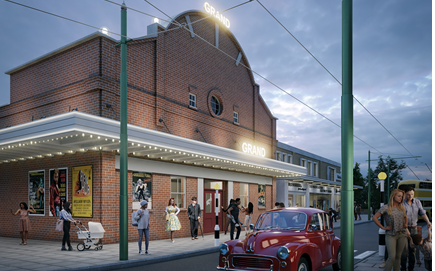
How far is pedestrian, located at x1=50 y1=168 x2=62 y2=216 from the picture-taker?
15.6 metres

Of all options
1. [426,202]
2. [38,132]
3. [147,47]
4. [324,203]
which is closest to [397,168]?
[324,203]

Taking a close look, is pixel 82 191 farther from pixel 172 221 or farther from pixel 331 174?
pixel 331 174

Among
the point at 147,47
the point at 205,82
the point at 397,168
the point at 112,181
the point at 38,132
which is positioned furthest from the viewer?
the point at 397,168

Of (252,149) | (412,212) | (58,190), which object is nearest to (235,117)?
(252,149)

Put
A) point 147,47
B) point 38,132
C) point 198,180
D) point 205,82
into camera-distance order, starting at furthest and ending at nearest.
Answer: point 205,82 → point 198,180 → point 147,47 → point 38,132

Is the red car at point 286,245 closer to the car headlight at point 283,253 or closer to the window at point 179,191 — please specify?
the car headlight at point 283,253

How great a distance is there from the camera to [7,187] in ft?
60.7

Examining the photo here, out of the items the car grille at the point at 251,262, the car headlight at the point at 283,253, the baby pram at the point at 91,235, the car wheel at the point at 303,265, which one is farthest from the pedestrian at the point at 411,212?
the baby pram at the point at 91,235

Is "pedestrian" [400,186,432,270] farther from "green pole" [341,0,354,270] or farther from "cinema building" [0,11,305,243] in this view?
"cinema building" [0,11,305,243]

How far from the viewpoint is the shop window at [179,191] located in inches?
725

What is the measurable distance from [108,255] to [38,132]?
4.65 m

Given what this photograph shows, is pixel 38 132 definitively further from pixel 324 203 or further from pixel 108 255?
pixel 324 203

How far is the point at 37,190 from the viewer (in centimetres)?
1677

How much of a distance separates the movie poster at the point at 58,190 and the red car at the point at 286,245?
10.1 m
